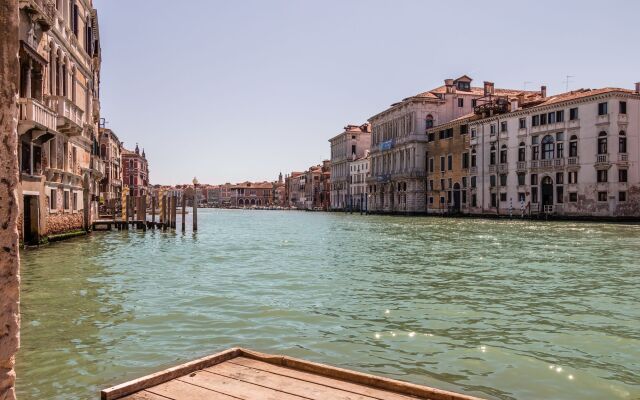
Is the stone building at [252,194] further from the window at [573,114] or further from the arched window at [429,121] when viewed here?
the window at [573,114]

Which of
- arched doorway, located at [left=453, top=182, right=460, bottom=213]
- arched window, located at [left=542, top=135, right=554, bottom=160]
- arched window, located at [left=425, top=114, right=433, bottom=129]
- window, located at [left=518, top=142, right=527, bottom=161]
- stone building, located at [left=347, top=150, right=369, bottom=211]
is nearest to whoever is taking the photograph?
arched window, located at [left=542, top=135, right=554, bottom=160]

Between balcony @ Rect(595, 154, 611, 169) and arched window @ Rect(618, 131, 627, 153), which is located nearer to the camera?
arched window @ Rect(618, 131, 627, 153)

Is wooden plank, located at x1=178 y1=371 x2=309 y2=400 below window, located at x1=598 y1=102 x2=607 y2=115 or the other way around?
below

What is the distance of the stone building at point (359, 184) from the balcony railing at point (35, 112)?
6804 cm

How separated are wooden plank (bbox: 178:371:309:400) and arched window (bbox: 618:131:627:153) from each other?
40.8 m

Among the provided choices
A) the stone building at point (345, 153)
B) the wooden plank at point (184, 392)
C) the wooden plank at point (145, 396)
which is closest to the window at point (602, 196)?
the wooden plank at point (184, 392)

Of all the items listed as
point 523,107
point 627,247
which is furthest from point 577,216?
Answer: point 627,247

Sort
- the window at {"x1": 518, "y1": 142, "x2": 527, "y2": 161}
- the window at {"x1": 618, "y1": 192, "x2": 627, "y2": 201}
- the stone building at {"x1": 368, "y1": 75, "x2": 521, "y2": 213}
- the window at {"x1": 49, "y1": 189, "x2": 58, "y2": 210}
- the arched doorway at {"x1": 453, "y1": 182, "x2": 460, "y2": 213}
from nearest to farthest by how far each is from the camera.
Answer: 1. the window at {"x1": 49, "y1": 189, "x2": 58, "y2": 210}
2. the window at {"x1": 618, "y1": 192, "x2": 627, "y2": 201}
3. the window at {"x1": 518, "y1": 142, "x2": 527, "y2": 161}
4. the arched doorway at {"x1": 453, "y1": 182, "x2": 460, "y2": 213}
5. the stone building at {"x1": 368, "y1": 75, "x2": 521, "y2": 213}

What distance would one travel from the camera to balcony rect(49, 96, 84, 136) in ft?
58.5

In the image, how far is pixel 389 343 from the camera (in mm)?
6578

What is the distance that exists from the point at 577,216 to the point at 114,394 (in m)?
42.2

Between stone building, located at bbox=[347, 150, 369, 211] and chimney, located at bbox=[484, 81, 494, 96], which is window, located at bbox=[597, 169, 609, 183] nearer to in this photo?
chimney, located at bbox=[484, 81, 494, 96]

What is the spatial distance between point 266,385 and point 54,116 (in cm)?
1536

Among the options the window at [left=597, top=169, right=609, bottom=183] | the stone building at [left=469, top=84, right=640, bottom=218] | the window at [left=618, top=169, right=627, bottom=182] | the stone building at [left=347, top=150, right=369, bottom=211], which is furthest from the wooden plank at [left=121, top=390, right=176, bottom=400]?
the stone building at [left=347, top=150, right=369, bottom=211]
